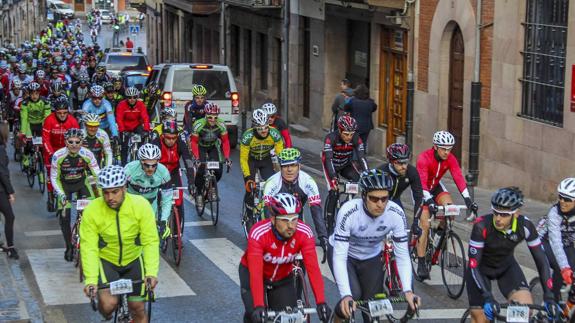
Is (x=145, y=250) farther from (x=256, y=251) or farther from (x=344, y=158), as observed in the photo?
(x=344, y=158)

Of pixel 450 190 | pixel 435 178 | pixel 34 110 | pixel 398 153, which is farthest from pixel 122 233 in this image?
pixel 34 110

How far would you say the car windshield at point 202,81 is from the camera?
91.1ft

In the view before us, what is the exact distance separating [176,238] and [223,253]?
3.01 feet

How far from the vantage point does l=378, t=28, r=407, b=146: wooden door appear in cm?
2686

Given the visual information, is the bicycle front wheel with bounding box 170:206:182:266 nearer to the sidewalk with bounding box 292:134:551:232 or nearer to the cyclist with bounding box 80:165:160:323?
the sidewalk with bounding box 292:134:551:232

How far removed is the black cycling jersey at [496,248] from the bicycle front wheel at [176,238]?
222 inches

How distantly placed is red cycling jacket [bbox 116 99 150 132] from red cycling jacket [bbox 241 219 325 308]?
522 inches

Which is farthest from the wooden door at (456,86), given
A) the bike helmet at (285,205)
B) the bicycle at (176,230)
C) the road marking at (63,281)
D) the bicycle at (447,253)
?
the bike helmet at (285,205)

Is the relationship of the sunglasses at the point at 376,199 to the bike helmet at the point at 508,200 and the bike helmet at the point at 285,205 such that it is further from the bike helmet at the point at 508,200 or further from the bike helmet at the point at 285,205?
the bike helmet at the point at 508,200

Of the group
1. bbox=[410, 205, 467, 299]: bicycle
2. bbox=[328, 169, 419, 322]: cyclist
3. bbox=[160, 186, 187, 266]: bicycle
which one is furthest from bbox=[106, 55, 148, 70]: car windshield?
bbox=[328, 169, 419, 322]: cyclist

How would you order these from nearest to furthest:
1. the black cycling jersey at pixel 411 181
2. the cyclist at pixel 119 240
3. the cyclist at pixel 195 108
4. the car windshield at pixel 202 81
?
the cyclist at pixel 119 240 < the black cycling jersey at pixel 411 181 < the cyclist at pixel 195 108 < the car windshield at pixel 202 81

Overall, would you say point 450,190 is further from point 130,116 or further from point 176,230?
point 176,230

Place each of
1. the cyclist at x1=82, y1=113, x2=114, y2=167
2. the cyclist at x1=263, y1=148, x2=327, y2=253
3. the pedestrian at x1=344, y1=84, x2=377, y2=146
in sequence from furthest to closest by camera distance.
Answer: the pedestrian at x1=344, y1=84, x2=377, y2=146, the cyclist at x1=82, y1=113, x2=114, y2=167, the cyclist at x1=263, y1=148, x2=327, y2=253

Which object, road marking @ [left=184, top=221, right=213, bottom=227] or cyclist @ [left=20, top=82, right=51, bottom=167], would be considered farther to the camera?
cyclist @ [left=20, top=82, right=51, bottom=167]
